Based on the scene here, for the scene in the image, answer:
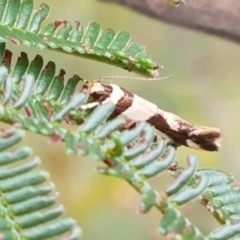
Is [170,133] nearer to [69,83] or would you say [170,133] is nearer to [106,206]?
[69,83]

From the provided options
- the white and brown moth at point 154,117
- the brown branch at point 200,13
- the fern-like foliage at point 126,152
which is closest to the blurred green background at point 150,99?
the brown branch at point 200,13

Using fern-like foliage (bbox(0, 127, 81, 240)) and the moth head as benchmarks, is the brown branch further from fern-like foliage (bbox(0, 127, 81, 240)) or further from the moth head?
fern-like foliage (bbox(0, 127, 81, 240))

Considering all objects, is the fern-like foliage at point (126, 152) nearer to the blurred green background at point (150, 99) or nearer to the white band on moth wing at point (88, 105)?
the white band on moth wing at point (88, 105)

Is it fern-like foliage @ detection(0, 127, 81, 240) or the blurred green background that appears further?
the blurred green background

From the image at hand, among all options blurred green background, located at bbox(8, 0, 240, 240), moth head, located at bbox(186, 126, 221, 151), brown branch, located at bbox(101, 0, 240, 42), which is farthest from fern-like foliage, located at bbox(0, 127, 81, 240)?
blurred green background, located at bbox(8, 0, 240, 240)

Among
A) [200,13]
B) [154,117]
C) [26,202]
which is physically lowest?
[26,202]

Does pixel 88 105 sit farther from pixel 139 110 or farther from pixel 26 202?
pixel 26 202

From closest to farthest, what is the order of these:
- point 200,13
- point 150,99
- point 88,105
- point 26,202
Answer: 1. point 26,202
2. point 88,105
3. point 200,13
4. point 150,99

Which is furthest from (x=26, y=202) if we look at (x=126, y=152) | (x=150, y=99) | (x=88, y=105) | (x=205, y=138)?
(x=150, y=99)
